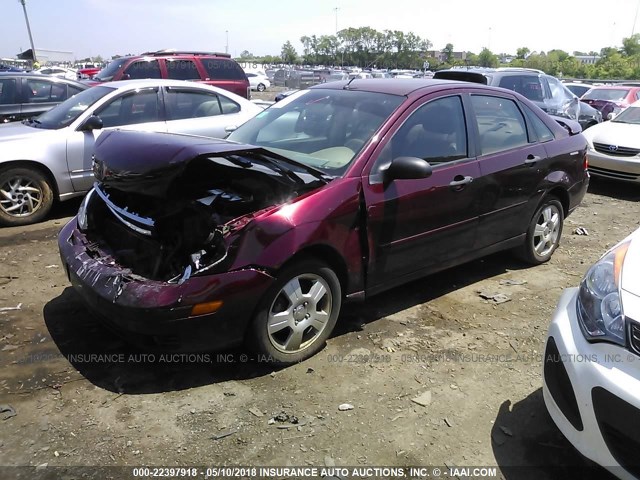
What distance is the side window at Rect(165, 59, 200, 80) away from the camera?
11.0m

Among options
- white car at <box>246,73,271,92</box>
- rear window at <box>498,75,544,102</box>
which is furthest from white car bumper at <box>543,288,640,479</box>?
white car at <box>246,73,271,92</box>

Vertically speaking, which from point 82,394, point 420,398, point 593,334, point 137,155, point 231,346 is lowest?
point 420,398

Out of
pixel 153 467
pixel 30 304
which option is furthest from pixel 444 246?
pixel 30 304

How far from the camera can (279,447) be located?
2.60 metres

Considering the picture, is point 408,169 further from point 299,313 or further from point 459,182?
point 299,313

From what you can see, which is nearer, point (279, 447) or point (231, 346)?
point (279, 447)

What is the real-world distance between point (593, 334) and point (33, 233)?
561 centimetres

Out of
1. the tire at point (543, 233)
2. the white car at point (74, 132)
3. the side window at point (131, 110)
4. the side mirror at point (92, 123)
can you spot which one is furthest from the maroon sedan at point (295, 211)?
the side window at point (131, 110)

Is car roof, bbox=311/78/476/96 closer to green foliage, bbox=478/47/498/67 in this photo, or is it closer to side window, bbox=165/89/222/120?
side window, bbox=165/89/222/120

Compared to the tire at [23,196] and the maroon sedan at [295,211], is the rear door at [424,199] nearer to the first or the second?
the maroon sedan at [295,211]

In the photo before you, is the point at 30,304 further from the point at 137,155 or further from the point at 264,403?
the point at 264,403

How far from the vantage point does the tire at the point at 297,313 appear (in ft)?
9.95

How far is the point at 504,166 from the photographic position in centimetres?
435

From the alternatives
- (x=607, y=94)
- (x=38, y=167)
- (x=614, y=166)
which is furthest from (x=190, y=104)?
(x=607, y=94)
